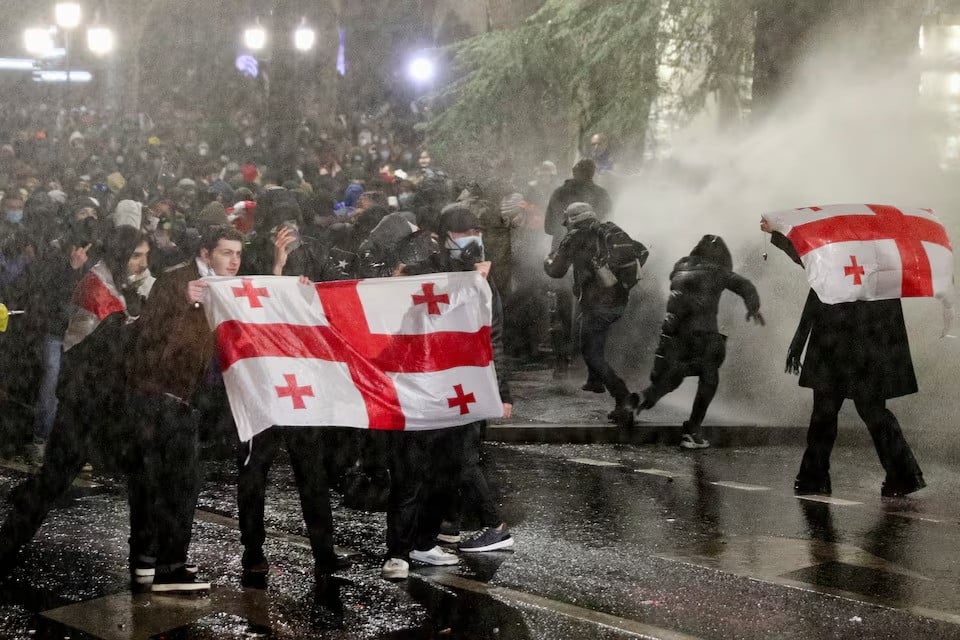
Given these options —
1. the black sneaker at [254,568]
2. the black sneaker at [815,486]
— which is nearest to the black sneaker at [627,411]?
the black sneaker at [815,486]

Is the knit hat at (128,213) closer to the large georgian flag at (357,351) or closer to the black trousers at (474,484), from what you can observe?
the large georgian flag at (357,351)

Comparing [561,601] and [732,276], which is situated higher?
[732,276]

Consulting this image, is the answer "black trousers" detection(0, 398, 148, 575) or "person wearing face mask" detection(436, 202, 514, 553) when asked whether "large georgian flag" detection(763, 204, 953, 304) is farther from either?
"black trousers" detection(0, 398, 148, 575)

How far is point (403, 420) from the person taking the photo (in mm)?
6504

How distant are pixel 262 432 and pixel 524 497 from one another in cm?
253

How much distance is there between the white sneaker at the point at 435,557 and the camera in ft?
21.9

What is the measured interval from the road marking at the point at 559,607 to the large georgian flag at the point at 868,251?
3.23m

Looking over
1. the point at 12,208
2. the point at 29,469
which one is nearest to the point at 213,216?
the point at 29,469

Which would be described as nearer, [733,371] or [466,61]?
[733,371]

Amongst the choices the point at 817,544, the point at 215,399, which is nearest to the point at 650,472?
the point at 817,544

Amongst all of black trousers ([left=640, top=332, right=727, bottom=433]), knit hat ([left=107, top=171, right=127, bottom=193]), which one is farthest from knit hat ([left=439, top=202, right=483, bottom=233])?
knit hat ([left=107, top=171, right=127, bottom=193])

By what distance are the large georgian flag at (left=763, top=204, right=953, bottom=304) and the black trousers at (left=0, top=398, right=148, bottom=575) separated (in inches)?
176

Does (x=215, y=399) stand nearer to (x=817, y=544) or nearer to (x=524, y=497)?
(x=524, y=497)

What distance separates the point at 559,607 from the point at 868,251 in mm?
3685
